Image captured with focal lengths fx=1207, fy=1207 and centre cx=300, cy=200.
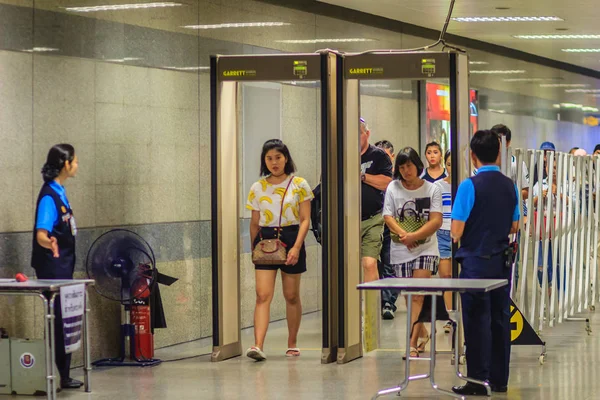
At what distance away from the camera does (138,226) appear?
9.59 meters

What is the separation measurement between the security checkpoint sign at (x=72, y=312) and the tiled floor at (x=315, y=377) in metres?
0.42

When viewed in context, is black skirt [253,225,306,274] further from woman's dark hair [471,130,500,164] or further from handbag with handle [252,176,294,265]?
woman's dark hair [471,130,500,164]

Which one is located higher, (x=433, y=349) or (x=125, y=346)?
(x=433, y=349)

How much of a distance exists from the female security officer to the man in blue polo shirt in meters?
2.49

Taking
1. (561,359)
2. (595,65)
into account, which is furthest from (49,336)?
(595,65)

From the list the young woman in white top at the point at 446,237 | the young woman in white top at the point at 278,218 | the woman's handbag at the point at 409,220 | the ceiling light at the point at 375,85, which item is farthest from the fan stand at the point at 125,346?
the ceiling light at the point at 375,85

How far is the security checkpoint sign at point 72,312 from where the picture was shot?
285 inches

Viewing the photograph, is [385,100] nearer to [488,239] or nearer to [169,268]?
[169,268]

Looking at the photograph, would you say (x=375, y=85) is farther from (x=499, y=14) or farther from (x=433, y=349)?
(x=433, y=349)

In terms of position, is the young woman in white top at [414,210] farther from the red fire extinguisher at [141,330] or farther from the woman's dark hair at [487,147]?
the red fire extinguisher at [141,330]

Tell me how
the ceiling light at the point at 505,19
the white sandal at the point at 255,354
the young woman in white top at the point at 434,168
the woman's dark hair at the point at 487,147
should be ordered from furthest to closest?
the ceiling light at the point at 505,19 < the young woman in white top at the point at 434,168 < the white sandal at the point at 255,354 < the woman's dark hair at the point at 487,147

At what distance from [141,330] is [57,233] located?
1.57 metres

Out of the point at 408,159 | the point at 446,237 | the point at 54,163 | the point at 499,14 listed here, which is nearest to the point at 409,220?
the point at 408,159

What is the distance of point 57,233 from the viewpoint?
777cm
